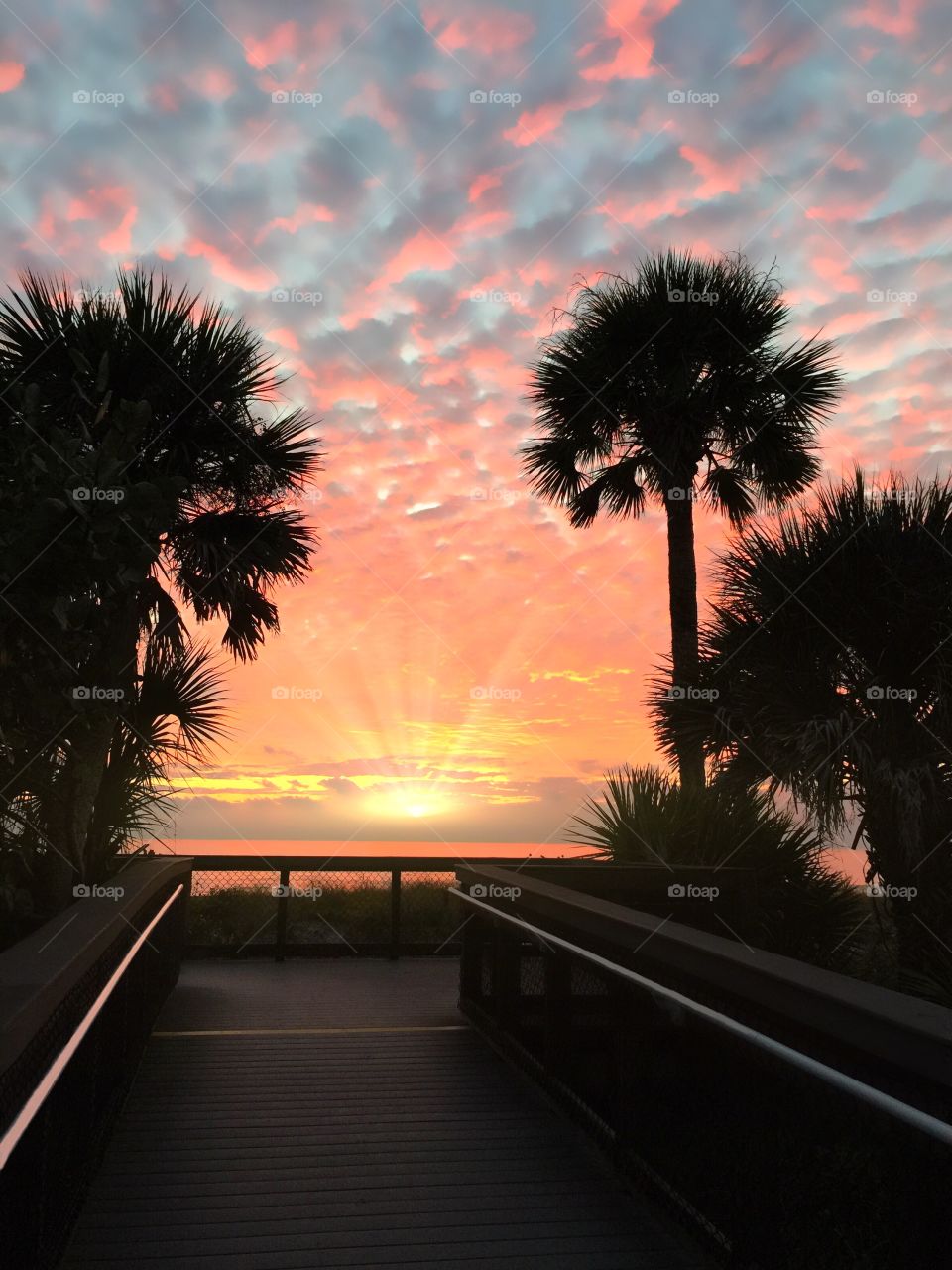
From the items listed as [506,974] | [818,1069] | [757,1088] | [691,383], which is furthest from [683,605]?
[818,1069]

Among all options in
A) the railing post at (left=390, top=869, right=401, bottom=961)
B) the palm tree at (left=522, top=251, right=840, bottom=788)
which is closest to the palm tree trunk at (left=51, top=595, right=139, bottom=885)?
the railing post at (left=390, top=869, right=401, bottom=961)

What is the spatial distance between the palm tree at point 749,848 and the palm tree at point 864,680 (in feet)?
1.32

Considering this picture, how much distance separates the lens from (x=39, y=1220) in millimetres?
2674

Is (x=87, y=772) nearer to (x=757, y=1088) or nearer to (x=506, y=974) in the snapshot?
(x=506, y=974)

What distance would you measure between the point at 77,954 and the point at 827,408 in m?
14.5

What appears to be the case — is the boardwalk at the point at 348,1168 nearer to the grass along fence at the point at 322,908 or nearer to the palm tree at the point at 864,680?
the grass along fence at the point at 322,908

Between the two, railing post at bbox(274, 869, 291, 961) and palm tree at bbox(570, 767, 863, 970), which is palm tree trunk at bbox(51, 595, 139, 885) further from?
palm tree at bbox(570, 767, 863, 970)

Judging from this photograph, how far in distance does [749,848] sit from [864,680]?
2.11m

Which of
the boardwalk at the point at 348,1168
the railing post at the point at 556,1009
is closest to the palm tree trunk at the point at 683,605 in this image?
the boardwalk at the point at 348,1168

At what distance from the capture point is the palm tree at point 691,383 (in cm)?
1490

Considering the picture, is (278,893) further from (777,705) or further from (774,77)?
(774,77)

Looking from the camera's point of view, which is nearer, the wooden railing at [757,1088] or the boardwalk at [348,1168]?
the wooden railing at [757,1088]

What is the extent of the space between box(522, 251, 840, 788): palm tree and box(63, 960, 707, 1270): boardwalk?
31.8 feet

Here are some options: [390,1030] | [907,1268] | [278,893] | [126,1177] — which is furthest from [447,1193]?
[278,893]
